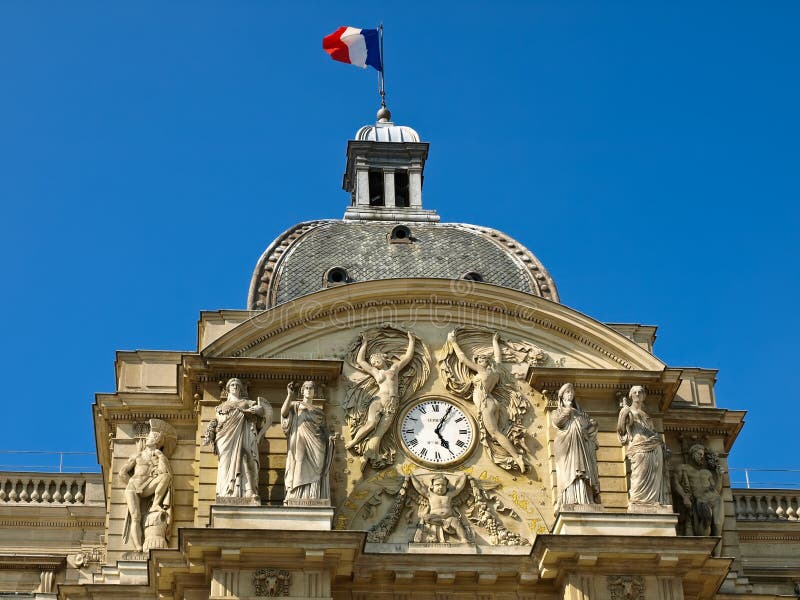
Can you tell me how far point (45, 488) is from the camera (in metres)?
37.2

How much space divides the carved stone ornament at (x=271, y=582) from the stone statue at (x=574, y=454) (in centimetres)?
465

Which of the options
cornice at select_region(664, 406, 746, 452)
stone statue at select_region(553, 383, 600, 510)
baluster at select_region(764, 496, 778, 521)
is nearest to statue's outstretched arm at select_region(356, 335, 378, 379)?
stone statue at select_region(553, 383, 600, 510)

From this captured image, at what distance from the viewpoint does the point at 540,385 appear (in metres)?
33.9

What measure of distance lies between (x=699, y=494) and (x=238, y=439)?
7946 mm

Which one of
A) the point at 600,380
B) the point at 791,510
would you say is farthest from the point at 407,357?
the point at 791,510

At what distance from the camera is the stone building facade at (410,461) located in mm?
31469

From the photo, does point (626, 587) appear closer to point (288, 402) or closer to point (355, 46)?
point (288, 402)

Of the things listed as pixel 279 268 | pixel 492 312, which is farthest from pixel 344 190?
pixel 492 312

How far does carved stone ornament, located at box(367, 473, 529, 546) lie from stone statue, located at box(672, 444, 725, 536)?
2.99m

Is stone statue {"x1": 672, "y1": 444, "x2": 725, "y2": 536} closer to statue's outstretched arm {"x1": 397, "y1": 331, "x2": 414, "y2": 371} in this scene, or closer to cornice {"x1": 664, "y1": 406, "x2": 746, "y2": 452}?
cornice {"x1": 664, "y1": 406, "x2": 746, "y2": 452}

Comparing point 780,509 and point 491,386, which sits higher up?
point 491,386

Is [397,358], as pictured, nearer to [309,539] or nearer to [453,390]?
[453,390]

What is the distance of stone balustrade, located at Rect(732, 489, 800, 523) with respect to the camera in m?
37.4

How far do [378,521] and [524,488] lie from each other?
253 cm
